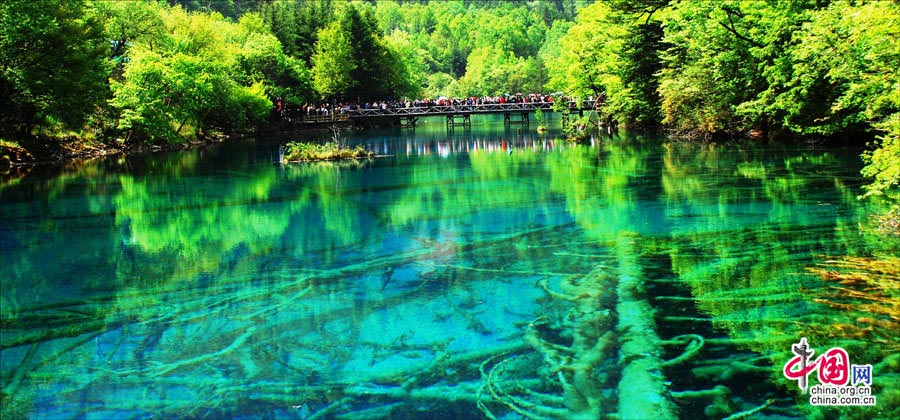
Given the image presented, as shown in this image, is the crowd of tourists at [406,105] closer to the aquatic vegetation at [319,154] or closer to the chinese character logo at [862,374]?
the aquatic vegetation at [319,154]

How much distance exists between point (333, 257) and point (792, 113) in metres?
18.8

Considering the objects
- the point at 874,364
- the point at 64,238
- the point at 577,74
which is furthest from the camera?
the point at 577,74

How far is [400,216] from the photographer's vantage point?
55.5 feet

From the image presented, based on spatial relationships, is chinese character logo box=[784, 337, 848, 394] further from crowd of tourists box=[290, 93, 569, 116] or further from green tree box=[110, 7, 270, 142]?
crowd of tourists box=[290, 93, 569, 116]

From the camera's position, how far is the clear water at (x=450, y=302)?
23.2 ft

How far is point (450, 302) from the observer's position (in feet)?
32.8

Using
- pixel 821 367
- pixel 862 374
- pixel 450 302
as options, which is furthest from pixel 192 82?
pixel 862 374

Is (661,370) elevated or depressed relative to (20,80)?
depressed

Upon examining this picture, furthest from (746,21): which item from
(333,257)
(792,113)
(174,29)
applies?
(174,29)

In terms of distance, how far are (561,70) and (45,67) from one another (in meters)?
39.2

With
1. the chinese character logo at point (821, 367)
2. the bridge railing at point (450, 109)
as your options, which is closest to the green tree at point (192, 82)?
the bridge railing at point (450, 109)

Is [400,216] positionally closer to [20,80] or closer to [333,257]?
[333,257]

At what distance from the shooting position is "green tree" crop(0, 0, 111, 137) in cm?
3094

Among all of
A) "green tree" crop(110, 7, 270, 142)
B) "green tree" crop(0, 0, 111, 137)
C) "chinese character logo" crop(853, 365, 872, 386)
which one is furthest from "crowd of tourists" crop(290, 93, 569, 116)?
"chinese character logo" crop(853, 365, 872, 386)
